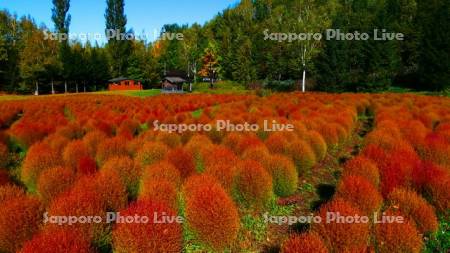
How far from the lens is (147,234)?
5.40 meters

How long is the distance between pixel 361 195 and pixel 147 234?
4375 mm

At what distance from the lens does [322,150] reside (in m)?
12.2

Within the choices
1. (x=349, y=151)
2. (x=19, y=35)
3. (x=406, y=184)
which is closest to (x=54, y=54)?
(x=19, y=35)

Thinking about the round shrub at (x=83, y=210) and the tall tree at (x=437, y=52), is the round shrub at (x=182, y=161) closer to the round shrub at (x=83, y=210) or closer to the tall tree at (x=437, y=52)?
the round shrub at (x=83, y=210)

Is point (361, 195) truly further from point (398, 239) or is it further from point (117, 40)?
point (117, 40)

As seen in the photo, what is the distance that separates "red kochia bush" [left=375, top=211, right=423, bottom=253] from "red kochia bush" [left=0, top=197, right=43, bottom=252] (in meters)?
5.87

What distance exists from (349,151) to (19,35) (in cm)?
7085

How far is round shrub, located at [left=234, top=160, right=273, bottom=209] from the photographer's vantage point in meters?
8.20

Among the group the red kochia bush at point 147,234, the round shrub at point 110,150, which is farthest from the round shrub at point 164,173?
the round shrub at point 110,150

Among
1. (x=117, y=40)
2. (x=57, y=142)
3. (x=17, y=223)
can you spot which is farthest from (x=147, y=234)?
(x=117, y=40)

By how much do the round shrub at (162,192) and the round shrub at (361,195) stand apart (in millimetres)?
3425

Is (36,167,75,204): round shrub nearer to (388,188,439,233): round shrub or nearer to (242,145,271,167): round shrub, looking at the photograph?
(242,145,271,167): round shrub

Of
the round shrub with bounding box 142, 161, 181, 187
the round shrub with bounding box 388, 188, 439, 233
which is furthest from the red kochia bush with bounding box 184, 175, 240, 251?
the round shrub with bounding box 388, 188, 439, 233

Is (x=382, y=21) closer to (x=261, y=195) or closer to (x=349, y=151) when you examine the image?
(x=349, y=151)
